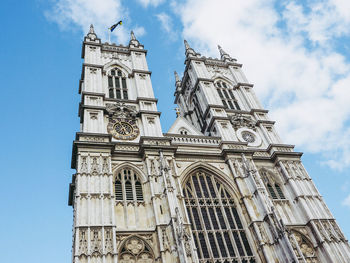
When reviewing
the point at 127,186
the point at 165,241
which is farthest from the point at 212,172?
the point at 165,241

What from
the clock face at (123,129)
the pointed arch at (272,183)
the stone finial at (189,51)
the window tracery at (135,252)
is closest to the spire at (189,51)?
the stone finial at (189,51)

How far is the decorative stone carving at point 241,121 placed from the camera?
94.3 feet

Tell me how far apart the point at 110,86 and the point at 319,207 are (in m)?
18.8

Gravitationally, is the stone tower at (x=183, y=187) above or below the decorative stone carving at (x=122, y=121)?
below

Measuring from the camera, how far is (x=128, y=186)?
21.3 m

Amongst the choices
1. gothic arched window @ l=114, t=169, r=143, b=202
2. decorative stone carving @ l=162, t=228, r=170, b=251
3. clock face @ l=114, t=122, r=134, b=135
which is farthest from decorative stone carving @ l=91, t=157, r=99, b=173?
decorative stone carving @ l=162, t=228, r=170, b=251

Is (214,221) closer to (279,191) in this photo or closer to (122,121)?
(279,191)

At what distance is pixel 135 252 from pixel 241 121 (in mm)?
15567

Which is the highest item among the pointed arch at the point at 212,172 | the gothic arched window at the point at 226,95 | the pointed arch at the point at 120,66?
the pointed arch at the point at 120,66

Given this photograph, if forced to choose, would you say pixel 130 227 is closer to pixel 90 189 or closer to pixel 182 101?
pixel 90 189

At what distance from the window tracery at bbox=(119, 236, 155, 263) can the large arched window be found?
9.89ft

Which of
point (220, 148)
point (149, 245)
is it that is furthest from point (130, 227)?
point (220, 148)

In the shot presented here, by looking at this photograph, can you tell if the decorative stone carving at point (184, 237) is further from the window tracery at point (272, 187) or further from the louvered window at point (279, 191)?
the louvered window at point (279, 191)

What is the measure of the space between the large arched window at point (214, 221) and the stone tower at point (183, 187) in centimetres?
7
